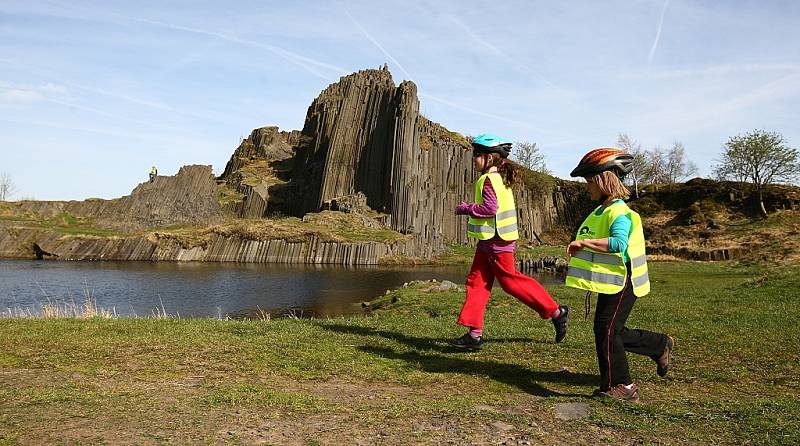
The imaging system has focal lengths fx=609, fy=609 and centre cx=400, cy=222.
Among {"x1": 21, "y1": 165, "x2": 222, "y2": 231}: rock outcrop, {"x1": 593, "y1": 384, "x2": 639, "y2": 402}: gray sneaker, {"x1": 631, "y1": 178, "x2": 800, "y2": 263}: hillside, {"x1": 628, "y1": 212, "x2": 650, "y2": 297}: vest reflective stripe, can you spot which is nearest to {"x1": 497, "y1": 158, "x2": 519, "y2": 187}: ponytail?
{"x1": 628, "y1": 212, "x2": 650, "y2": 297}: vest reflective stripe

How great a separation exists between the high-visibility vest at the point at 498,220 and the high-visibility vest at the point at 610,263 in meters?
1.89

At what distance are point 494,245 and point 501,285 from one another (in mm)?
568

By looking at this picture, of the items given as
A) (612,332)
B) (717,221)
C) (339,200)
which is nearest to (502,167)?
(612,332)

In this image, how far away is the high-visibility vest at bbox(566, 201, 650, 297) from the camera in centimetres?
648

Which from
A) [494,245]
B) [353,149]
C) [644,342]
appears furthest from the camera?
[353,149]

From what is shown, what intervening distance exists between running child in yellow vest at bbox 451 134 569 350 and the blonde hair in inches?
69.0

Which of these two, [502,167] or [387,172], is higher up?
[387,172]

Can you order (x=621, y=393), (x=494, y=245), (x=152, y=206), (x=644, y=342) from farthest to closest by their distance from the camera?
(x=152, y=206)
(x=494, y=245)
(x=644, y=342)
(x=621, y=393)

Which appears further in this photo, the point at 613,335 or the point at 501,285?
the point at 501,285

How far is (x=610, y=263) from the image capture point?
6512 mm

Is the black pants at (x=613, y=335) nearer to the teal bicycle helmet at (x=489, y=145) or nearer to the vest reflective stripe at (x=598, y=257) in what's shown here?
the vest reflective stripe at (x=598, y=257)

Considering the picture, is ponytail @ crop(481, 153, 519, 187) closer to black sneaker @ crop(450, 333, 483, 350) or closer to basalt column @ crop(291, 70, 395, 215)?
black sneaker @ crop(450, 333, 483, 350)

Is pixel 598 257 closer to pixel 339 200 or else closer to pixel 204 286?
pixel 204 286

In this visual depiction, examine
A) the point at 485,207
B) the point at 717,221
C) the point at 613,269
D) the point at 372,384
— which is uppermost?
the point at 717,221
